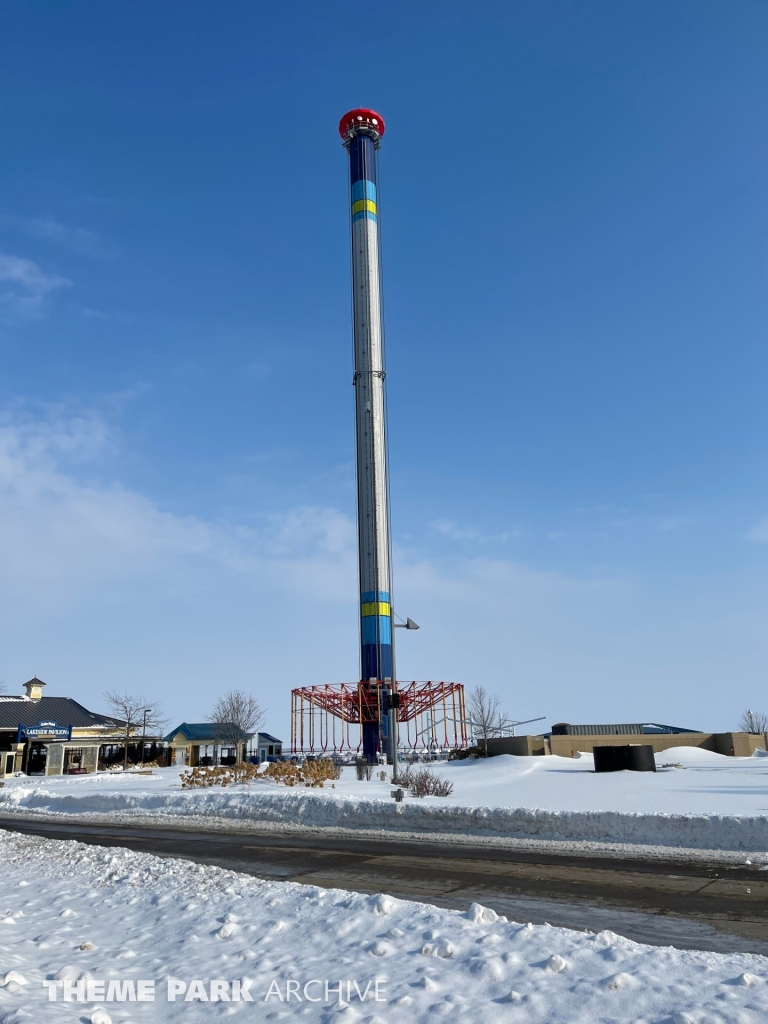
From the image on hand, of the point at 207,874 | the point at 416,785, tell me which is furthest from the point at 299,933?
the point at 416,785

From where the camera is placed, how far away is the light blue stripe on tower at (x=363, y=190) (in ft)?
227

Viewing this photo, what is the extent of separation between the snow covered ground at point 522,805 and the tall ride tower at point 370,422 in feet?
86.2

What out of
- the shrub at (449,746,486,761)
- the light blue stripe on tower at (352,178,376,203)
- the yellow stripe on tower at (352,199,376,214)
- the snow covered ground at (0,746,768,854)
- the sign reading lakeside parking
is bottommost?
the shrub at (449,746,486,761)

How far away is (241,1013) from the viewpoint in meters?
5.62

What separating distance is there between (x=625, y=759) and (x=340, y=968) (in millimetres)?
26041

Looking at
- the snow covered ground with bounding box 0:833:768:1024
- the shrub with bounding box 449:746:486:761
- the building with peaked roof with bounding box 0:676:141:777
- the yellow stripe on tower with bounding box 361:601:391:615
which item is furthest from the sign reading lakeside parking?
the snow covered ground with bounding box 0:833:768:1024

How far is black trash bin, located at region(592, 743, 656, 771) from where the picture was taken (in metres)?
29.4

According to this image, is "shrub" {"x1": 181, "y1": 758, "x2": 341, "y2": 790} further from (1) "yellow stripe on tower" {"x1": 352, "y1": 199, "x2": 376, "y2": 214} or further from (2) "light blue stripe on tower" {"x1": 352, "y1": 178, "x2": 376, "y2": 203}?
(2) "light blue stripe on tower" {"x1": 352, "y1": 178, "x2": 376, "y2": 203}

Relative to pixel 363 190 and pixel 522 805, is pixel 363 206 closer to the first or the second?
pixel 363 190

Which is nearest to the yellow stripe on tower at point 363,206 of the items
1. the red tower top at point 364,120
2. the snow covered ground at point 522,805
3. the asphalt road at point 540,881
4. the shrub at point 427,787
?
the red tower top at point 364,120

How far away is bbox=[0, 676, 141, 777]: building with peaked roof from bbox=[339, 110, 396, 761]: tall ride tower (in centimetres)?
2056

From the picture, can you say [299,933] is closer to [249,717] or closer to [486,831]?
[486,831]

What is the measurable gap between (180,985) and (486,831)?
37.6 ft

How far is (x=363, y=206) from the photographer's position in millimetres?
69000
